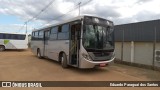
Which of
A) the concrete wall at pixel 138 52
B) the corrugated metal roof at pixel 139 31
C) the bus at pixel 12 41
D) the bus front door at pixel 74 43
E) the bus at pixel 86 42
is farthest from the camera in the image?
the bus at pixel 12 41

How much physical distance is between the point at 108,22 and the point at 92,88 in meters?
4.93

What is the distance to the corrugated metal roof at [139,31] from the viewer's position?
12625mm

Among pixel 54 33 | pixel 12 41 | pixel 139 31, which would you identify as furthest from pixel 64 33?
pixel 12 41

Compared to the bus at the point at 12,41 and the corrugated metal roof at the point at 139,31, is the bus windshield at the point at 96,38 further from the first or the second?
the bus at the point at 12,41

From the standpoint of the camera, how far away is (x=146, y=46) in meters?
13.3

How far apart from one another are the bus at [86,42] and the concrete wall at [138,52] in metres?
3.28

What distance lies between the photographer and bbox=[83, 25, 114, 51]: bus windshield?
1011 centimetres

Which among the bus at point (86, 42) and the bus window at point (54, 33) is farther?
the bus window at point (54, 33)

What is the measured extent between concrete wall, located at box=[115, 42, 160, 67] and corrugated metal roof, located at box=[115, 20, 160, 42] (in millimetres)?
392

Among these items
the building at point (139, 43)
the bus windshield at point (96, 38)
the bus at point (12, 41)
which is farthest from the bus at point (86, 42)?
the bus at point (12, 41)

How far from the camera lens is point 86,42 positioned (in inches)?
397

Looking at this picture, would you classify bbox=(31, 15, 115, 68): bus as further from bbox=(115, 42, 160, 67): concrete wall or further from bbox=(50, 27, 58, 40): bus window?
bbox=(115, 42, 160, 67): concrete wall

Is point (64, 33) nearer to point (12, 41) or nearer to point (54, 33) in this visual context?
point (54, 33)

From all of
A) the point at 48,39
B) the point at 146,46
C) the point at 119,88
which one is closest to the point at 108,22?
the point at 146,46
